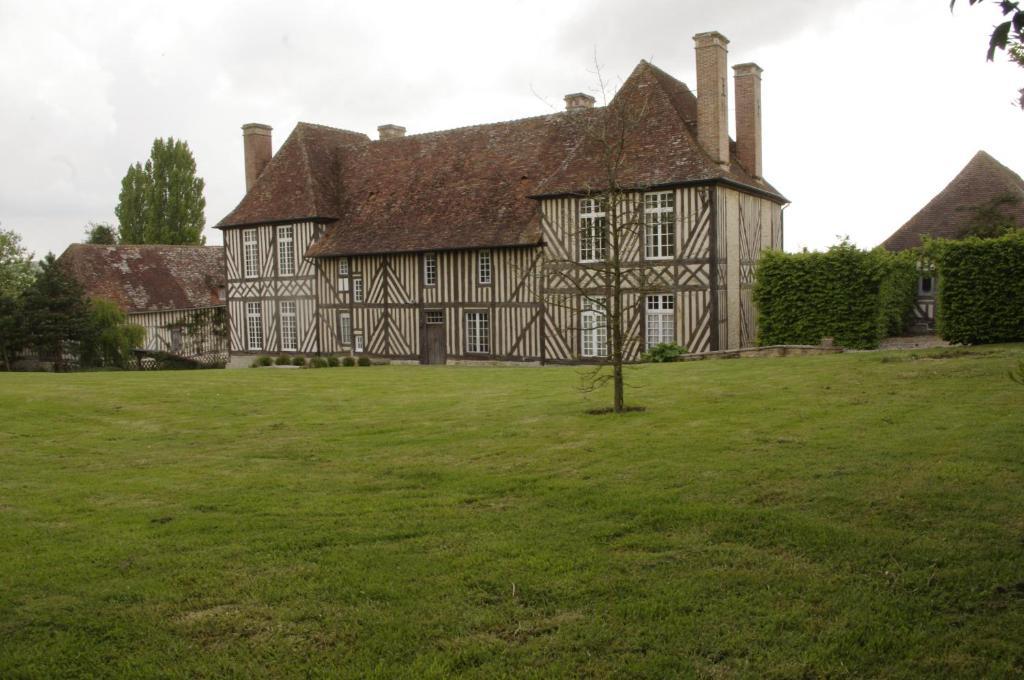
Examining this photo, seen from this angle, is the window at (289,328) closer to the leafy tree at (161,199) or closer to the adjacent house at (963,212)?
the adjacent house at (963,212)

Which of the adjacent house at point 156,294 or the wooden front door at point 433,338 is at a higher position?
the adjacent house at point 156,294

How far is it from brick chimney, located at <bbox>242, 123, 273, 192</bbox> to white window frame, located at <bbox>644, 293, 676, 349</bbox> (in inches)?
639

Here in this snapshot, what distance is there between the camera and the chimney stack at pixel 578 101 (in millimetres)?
25203

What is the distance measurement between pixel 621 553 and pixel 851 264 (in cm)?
1593

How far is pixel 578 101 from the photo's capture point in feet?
82.8

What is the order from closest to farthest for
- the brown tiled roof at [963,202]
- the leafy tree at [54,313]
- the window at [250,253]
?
1. the brown tiled roof at [963,202]
2. the leafy tree at [54,313]
3. the window at [250,253]

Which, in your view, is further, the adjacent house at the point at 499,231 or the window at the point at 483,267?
the window at the point at 483,267

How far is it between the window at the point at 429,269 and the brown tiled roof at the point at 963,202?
1484 cm

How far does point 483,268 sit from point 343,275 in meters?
5.33

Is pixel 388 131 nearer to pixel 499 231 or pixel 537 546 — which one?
pixel 499 231

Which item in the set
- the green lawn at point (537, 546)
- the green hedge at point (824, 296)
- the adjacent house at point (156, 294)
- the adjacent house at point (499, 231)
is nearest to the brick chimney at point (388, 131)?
the adjacent house at point (499, 231)

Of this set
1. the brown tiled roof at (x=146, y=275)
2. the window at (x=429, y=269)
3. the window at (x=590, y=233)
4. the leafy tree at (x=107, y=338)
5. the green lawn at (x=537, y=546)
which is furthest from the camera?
the brown tiled roof at (x=146, y=275)

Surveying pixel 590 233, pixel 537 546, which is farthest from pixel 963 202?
pixel 537 546

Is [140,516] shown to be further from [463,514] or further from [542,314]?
[542,314]
